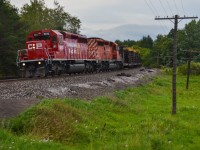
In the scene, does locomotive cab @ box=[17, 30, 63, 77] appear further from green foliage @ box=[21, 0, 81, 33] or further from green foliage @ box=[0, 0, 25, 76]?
green foliage @ box=[21, 0, 81, 33]

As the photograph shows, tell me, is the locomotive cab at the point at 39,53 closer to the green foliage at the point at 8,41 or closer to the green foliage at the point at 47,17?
the green foliage at the point at 8,41

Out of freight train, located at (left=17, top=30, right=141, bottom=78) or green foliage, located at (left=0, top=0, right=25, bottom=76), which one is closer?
freight train, located at (left=17, top=30, right=141, bottom=78)

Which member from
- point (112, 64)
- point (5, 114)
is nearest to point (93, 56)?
point (112, 64)

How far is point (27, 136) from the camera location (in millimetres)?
11258

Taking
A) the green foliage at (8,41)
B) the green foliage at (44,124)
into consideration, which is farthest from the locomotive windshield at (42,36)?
the green foliage at (44,124)

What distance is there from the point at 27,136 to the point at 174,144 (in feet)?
18.5

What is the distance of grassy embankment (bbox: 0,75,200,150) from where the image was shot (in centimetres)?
1146

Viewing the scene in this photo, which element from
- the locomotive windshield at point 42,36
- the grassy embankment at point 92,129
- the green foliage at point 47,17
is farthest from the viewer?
the green foliage at point 47,17

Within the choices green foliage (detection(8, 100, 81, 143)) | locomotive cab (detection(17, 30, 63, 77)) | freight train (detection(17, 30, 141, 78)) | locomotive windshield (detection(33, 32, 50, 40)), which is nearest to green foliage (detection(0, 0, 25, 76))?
freight train (detection(17, 30, 141, 78))

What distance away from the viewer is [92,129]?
13.8 m

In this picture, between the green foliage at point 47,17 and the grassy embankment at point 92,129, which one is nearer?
the grassy embankment at point 92,129

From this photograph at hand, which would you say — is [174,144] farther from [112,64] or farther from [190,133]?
[112,64]

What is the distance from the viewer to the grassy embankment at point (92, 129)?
11.5 meters

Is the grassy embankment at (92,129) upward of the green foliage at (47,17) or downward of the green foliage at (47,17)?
downward
